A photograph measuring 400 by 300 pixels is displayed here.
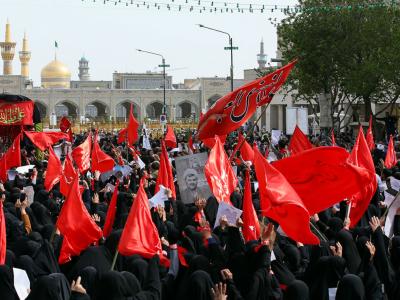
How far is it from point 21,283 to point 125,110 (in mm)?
86955

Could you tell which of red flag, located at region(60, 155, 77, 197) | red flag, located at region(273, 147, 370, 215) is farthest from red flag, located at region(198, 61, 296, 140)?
red flag, located at region(273, 147, 370, 215)

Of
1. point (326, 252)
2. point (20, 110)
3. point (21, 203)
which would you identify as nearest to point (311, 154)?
point (326, 252)

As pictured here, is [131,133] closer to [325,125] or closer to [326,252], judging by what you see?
[325,125]

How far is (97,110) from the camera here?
95.2 meters

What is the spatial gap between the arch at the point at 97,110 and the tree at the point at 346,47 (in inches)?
2112

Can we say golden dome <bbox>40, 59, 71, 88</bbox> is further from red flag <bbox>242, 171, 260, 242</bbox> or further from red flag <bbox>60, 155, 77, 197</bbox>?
red flag <bbox>242, 171, 260, 242</bbox>

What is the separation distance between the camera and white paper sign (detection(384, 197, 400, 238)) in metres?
8.48

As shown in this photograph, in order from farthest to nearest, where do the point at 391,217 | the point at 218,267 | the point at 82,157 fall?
the point at 82,157 < the point at 391,217 < the point at 218,267

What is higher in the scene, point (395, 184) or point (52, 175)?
point (395, 184)

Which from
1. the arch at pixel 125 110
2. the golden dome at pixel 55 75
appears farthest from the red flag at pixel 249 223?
the golden dome at pixel 55 75

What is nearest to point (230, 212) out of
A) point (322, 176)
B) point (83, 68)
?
point (322, 176)

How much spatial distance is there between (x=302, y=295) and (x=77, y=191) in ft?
8.48

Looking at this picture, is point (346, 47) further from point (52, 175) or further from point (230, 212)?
point (230, 212)

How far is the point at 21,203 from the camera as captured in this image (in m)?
10.8
